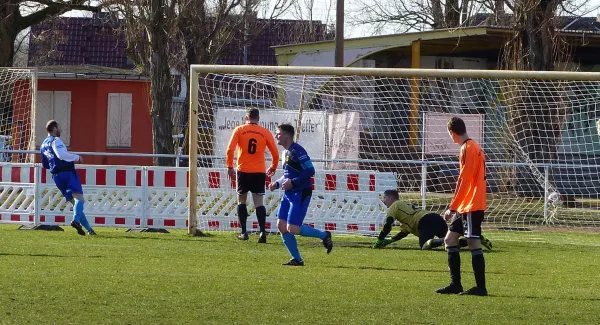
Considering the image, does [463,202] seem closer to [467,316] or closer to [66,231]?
[467,316]

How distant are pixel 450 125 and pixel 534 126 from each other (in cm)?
1198

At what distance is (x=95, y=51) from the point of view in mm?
58562

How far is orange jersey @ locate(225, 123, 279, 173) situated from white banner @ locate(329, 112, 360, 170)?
6017 millimetres

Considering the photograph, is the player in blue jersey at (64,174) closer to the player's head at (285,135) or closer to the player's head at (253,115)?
the player's head at (253,115)

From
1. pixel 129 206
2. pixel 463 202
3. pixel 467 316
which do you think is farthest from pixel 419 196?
pixel 467 316

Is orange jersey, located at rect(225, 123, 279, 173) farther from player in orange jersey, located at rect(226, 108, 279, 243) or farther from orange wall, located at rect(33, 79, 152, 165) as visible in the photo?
orange wall, located at rect(33, 79, 152, 165)

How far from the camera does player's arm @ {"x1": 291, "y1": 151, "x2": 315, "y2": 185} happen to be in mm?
12336

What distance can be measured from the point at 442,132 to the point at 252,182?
701 cm

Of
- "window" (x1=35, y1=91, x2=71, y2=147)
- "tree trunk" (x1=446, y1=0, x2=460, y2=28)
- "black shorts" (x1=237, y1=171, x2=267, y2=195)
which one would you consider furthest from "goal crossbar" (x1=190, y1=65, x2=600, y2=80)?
"tree trunk" (x1=446, y1=0, x2=460, y2=28)

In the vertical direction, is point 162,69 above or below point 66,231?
above

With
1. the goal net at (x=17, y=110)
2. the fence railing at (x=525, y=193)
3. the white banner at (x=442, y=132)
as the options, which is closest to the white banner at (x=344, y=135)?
the fence railing at (x=525, y=193)

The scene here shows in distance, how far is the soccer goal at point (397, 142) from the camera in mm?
18031

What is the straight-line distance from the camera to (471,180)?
10.3 m

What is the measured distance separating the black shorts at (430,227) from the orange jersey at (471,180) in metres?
4.59
